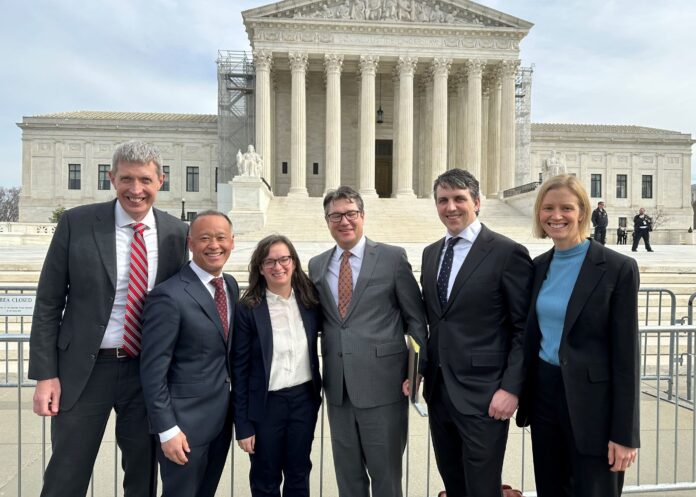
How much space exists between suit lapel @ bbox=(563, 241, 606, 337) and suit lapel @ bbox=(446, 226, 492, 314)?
61 cm

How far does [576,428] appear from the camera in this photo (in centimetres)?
316

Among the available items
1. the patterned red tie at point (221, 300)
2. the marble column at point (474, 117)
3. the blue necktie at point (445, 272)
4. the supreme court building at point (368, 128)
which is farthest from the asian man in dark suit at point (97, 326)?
the marble column at point (474, 117)

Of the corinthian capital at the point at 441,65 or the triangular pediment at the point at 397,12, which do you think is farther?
the corinthian capital at the point at 441,65

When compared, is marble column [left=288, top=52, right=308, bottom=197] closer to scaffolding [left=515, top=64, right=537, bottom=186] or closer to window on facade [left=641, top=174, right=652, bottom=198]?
scaffolding [left=515, top=64, right=537, bottom=186]

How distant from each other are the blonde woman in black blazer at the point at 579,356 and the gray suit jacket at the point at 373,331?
86 centimetres

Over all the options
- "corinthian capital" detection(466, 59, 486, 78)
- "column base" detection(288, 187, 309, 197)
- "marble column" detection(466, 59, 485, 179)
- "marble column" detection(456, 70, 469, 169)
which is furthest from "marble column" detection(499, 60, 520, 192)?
"column base" detection(288, 187, 309, 197)

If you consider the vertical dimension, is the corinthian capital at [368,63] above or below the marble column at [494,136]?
above

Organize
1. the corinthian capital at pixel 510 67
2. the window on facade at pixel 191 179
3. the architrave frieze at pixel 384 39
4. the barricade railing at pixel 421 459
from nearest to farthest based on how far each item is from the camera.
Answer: the barricade railing at pixel 421 459 < the architrave frieze at pixel 384 39 < the corinthian capital at pixel 510 67 < the window on facade at pixel 191 179

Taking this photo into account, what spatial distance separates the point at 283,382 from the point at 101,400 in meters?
1.22

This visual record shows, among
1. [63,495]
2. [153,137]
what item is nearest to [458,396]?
[63,495]

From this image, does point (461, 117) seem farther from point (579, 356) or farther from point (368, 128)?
point (579, 356)

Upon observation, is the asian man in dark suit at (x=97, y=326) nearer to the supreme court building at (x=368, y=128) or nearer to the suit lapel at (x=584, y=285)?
the suit lapel at (x=584, y=285)

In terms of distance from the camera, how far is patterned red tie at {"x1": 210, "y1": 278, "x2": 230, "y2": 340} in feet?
11.3

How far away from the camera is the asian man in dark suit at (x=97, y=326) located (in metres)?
3.27
